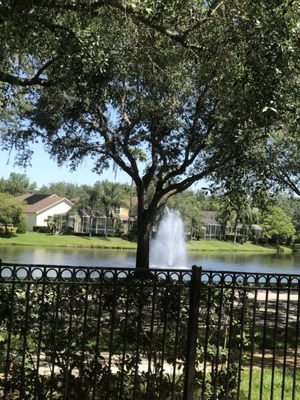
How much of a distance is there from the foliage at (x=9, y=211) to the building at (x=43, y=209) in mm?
9357

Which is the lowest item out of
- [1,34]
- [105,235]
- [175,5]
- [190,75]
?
[105,235]

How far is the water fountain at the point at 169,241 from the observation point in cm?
4366

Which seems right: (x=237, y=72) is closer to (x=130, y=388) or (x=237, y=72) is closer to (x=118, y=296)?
(x=118, y=296)

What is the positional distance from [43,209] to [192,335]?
232 ft

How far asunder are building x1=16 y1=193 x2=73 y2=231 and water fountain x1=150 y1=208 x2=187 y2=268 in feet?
58.8

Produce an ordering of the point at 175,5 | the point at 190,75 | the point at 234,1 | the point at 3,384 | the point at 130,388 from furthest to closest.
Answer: the point at 190,75
the point at 234,1
the point at 175,5
the point at 130,388
the point at 3,384

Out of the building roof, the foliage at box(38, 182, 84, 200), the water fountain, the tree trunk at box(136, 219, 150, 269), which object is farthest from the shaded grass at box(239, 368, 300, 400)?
the foliage at box(38, 182, 84, 200)

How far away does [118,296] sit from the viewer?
183 inches

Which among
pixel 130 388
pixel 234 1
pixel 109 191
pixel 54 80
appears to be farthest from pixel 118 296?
pixel 109 191

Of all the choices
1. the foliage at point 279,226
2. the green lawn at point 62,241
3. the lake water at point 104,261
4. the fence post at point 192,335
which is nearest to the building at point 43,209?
the green lawn at point 62,241

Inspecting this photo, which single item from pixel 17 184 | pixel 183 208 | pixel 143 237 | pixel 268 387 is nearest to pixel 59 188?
pixel 17 184

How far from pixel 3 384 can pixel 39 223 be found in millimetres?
70571

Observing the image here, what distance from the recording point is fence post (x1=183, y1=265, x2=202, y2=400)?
467 cm

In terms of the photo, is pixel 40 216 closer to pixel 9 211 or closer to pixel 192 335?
pixel 9 211
